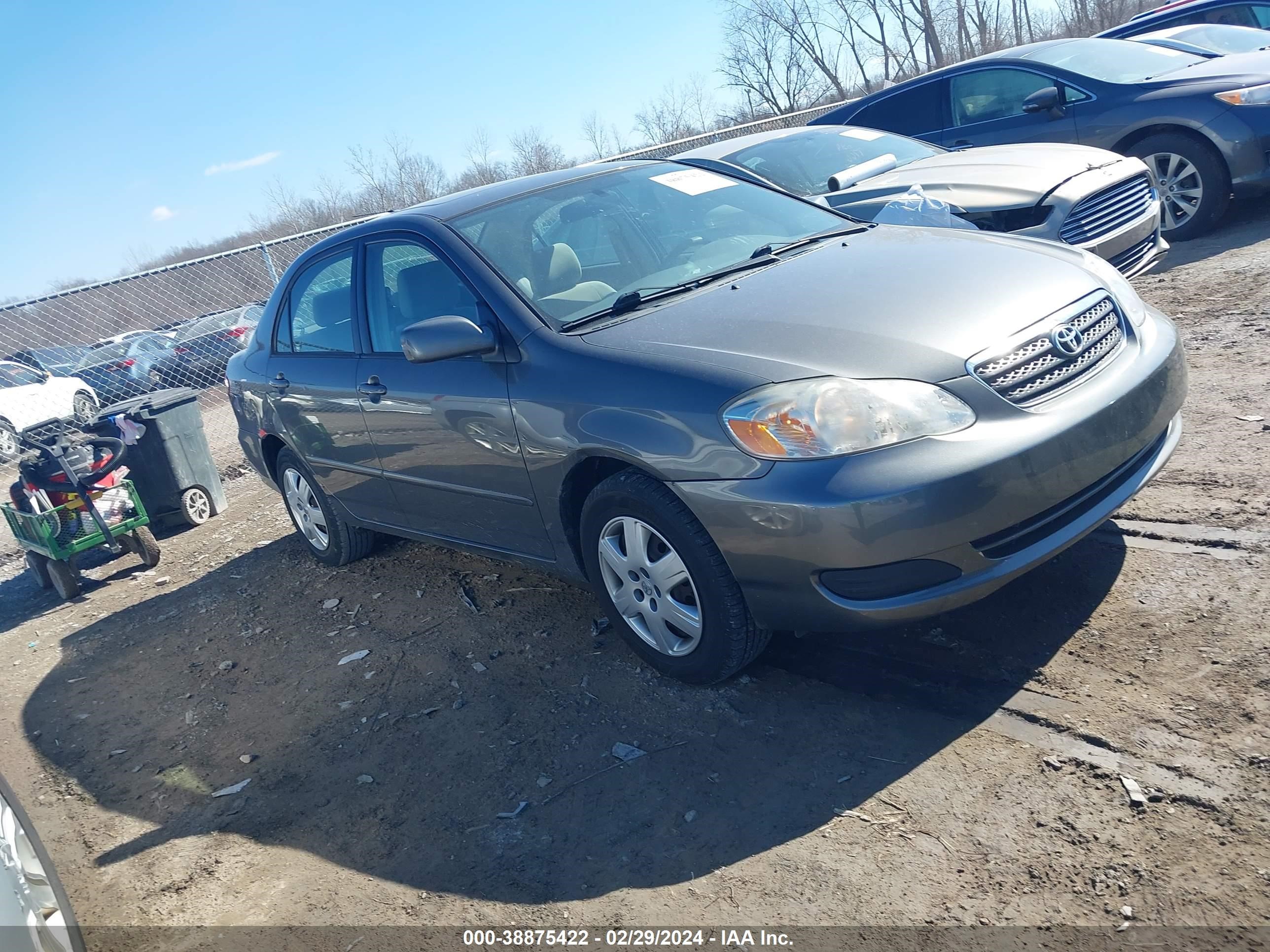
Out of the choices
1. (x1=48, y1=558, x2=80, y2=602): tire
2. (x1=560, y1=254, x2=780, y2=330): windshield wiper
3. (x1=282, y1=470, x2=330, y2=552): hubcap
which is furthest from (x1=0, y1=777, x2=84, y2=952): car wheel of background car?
(x1=48, y1=558, x2=80, y2=602): tire

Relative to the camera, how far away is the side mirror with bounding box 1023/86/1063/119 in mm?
8336

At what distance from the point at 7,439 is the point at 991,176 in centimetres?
1416

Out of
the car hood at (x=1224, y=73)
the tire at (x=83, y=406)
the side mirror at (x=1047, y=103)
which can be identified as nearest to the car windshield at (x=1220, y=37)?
the car hood at (x=1224, y=73)

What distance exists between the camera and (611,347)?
3443 millimetres

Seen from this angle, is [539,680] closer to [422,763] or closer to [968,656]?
[422,763]

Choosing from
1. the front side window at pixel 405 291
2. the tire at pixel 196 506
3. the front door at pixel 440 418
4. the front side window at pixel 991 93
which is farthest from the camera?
the front side window at pixel 991 93

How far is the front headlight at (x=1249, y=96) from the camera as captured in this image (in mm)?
7453

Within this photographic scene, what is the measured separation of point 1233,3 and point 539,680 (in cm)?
1234

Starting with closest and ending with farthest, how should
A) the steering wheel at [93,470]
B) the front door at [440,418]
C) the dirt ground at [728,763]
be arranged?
the dirt ground at [728,763] < the front door at [440,418] < the steering wheel at [93,470]

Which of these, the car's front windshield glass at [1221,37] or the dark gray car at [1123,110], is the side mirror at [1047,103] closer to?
the dark gray car at [1123,110]

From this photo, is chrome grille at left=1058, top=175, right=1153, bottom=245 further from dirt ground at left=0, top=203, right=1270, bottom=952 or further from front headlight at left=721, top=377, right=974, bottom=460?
front headlight at left=721, top=377, right=974, bottom=460

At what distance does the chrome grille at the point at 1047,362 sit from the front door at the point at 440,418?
1705 mm

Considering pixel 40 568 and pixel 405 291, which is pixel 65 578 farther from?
pixel 405 291

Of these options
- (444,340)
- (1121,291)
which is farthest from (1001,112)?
(444,340)
